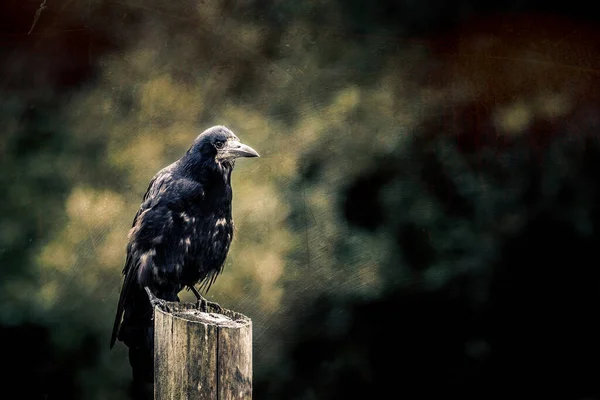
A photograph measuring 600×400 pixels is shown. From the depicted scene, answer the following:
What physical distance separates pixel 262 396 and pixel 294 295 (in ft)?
2.32

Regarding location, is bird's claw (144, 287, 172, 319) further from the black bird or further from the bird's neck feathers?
the bird's neck feathers

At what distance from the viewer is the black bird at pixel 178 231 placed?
3381mm

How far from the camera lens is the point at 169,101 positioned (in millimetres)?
4848

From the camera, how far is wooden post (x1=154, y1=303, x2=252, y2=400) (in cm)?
200

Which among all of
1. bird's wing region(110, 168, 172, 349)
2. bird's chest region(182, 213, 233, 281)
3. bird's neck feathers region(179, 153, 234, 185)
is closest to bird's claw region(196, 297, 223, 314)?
bird's chest region(182, 213, 233, 281)

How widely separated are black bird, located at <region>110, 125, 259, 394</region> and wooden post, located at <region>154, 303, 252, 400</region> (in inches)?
51.1

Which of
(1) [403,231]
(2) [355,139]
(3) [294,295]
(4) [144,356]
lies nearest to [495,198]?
(1) [403,231]

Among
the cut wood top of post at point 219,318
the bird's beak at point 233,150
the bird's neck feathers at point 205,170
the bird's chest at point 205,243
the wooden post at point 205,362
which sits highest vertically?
the bird's beak at point 233,150

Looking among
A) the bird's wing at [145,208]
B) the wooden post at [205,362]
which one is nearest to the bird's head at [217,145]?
the bird's wing at [145,208]

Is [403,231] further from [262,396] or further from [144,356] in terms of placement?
[144,356]

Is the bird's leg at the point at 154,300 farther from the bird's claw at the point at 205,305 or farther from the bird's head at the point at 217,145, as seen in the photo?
the bird's head at the point at 217,145

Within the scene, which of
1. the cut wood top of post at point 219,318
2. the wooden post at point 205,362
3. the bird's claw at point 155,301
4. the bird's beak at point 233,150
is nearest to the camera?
the wooden post at point 205,362

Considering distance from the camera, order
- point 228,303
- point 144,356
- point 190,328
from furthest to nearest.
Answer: point 228,303 < point 144,356 < point 190,328

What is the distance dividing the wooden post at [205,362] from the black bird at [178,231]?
1298 mm
